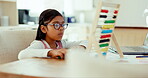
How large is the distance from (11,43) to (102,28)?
0.69m

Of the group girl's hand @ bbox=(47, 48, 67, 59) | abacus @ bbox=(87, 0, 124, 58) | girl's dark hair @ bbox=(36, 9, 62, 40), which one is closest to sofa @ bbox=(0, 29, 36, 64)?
girl's dark hair @ bbox=(36, 9, 62, 40)

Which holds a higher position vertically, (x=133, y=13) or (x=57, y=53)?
(x=133, y=13)

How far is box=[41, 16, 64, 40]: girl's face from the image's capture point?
135 centimetres

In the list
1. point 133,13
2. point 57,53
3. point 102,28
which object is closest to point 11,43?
point 57,53

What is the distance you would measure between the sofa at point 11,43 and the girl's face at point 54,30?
22cm

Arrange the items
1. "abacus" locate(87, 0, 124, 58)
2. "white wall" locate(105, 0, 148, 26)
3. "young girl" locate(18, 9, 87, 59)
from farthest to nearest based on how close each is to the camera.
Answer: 1. "white wall" locate(105, 0, 148, 26)
2. "young girl" locate(18, 9, 87, 59)
3. "abacus" locate(87, 0, 124, 58)

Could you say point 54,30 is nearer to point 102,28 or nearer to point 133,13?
point 102,28

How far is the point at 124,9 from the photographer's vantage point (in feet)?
13.7

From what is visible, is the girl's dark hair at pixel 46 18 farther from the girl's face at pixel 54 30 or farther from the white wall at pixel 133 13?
the white wall at pixel 133 13

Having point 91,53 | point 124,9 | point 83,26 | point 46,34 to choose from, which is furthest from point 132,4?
point 91,53

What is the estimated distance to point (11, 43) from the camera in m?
1.44

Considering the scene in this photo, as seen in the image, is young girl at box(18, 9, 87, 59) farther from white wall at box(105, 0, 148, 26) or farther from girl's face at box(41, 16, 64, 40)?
white wall at box(105, 0, 148, 26)

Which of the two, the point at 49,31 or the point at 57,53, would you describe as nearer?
the point at 57,53

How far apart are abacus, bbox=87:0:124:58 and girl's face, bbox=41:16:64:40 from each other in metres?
0.34
